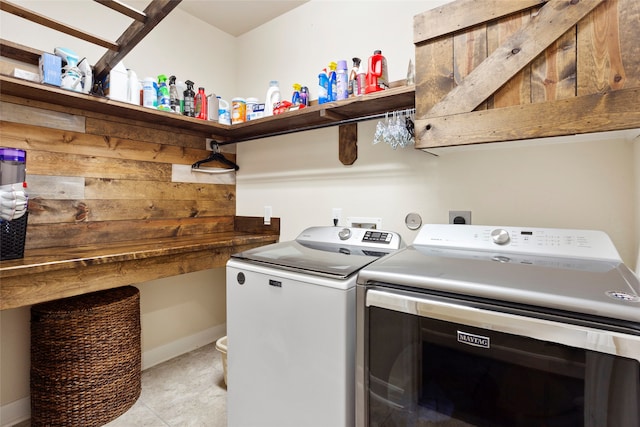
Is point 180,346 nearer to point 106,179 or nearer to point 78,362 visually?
point 78,362

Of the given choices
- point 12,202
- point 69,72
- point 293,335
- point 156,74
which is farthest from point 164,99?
point 293,335

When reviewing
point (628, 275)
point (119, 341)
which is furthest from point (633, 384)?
point (119, 341)

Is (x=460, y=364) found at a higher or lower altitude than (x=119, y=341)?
higher

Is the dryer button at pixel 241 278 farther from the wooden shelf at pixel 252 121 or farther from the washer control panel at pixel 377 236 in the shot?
the wooden shelf at pixel 252 121

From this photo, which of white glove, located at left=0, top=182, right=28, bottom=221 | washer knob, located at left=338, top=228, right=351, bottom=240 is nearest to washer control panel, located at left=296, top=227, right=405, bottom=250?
washer knob, located at left=338, top=228, right=351, bottom=240

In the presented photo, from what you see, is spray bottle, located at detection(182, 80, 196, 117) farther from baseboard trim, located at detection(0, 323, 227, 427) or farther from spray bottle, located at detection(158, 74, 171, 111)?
baseboard trim, located at detection(0, 323, 227, 427)

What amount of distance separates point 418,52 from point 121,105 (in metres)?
1.69

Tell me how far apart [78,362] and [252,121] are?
5.71 ft

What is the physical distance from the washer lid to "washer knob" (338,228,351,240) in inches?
3.0

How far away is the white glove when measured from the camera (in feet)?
4.56

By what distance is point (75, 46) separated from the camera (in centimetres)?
194

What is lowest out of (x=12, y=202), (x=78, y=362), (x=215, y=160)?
(x=78, y=362)

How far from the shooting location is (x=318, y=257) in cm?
140

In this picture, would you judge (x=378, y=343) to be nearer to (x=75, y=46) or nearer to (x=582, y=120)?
(x=582, y=120)
